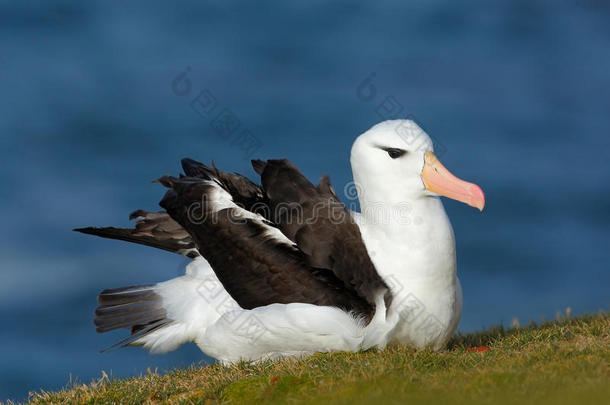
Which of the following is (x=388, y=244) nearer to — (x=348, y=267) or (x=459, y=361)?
(x=348, y=267)

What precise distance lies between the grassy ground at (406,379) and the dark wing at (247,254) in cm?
65

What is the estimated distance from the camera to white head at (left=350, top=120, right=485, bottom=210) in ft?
22.9

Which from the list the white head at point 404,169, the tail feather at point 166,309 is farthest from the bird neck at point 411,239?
the tail feather at point 166,309

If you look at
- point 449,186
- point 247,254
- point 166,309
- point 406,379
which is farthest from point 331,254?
point 166,309

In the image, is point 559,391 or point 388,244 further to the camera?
point 388,244

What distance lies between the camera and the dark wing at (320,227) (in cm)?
684

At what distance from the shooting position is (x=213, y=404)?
5.55m

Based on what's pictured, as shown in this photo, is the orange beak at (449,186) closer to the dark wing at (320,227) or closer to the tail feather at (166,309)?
the dark wing at (320,227)

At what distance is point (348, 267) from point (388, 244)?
1.39ft

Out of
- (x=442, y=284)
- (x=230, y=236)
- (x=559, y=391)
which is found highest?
(x=230, y=236)

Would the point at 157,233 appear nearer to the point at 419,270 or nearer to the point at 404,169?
the point at 404,169

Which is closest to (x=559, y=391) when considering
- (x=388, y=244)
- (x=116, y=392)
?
(x=388, y=244)

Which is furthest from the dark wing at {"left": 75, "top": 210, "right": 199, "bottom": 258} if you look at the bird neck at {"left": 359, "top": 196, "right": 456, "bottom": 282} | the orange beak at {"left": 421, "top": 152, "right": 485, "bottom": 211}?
the orange beak at {"left": 421, "top": 152, "right": 485, "bottom": 211}

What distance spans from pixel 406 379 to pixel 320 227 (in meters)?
2.09
